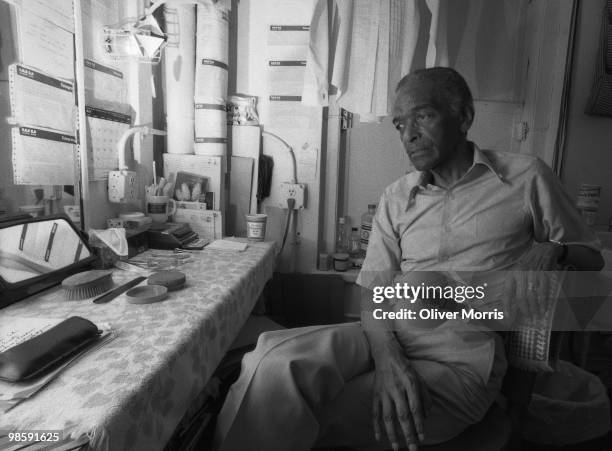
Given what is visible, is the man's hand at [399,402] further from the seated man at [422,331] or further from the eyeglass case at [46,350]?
the eyeglass case at [46,350]

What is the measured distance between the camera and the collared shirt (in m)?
0.95

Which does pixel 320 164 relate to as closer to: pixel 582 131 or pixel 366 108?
pixel 366 108

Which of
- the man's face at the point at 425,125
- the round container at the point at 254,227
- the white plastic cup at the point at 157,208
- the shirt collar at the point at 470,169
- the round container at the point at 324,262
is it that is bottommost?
the round container at the point at 324,262

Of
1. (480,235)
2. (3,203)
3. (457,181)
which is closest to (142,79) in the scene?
(3,203)

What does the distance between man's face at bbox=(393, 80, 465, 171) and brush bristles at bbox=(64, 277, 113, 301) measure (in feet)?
3.04

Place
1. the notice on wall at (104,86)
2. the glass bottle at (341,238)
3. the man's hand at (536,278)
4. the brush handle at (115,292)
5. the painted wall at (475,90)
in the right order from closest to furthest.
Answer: the man's hand at (536,278) < the brush handle at (115,292) < the notice on wall at (104,86) < the painted wall at (475,90) < the glass bottle at (341,238)

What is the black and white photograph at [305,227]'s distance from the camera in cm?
72

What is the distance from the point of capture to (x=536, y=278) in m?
0.82

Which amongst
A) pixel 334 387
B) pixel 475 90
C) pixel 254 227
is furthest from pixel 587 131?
pixel 334 387

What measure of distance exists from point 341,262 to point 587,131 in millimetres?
1401

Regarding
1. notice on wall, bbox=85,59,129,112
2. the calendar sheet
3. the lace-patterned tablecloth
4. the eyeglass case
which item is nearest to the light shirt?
the lace-patterned tablecloth

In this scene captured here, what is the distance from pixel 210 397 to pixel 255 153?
4.54ft

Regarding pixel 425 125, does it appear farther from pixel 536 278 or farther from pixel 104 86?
pixel 104 86

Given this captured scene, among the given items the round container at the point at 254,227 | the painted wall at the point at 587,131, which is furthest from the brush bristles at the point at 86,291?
the painted wall at the point at 587,131
